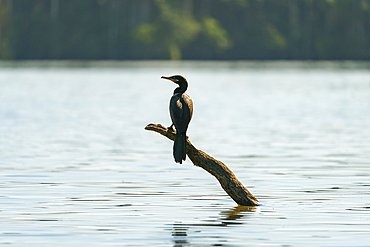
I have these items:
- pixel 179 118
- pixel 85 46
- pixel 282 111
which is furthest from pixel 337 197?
pixel 85 46

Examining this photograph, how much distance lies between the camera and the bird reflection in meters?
11.0

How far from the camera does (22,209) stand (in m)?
13.3

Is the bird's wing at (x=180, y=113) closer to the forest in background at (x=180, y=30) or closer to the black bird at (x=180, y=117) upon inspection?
the black bird at (x=180, y=117)

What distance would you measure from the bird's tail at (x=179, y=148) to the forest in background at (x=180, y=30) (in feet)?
475

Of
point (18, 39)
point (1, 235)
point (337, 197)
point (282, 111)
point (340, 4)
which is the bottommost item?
point (1, 235)

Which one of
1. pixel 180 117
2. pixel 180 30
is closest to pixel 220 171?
pixel 180 117

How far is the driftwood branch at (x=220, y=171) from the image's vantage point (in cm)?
1253

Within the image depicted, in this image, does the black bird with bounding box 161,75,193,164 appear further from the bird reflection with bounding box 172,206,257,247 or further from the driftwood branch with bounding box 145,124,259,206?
the bird reflection with bounding box 172,206,257,247

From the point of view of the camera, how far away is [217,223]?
12219 millimetres

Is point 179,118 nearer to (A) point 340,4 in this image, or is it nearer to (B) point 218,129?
(B) point 218,129

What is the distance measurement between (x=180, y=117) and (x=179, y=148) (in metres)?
0.43

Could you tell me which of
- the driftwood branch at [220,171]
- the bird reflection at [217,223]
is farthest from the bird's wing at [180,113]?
the bird reflection at [217,223]

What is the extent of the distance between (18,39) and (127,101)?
11255cm

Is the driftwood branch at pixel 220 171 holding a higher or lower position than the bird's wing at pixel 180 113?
lower
